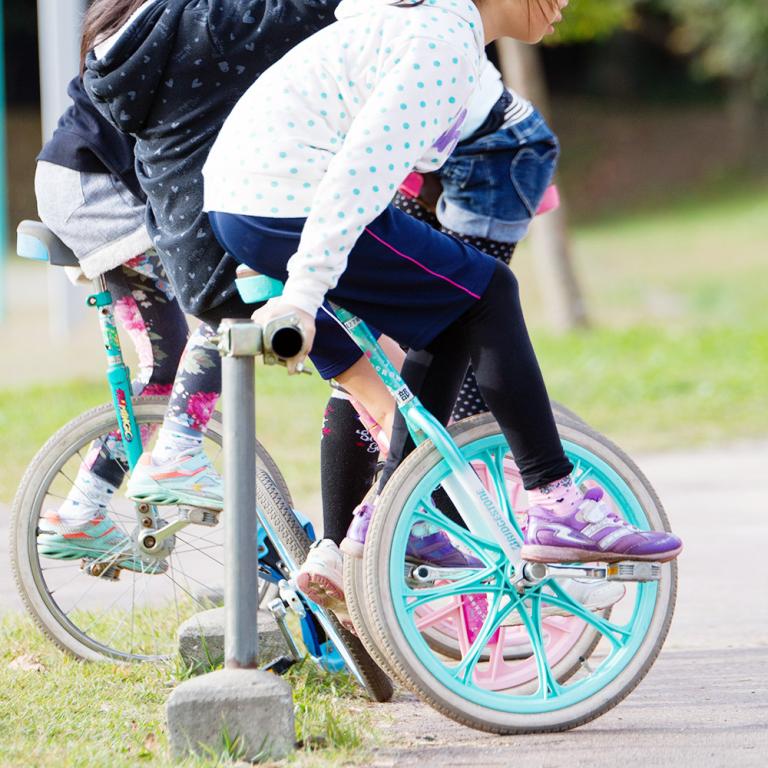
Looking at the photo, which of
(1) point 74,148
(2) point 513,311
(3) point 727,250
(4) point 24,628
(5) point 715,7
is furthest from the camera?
(5) point 715,7

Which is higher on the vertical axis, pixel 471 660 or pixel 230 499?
pixel 230 499

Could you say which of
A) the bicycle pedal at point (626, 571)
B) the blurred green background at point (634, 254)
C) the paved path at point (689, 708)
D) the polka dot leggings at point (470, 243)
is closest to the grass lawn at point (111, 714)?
the paved path at point (689, 708)

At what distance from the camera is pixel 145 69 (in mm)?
2732

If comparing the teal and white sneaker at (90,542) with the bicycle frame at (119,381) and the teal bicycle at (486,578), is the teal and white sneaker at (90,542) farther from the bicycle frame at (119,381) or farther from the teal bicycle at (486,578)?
the teal bicycle at (486,578)

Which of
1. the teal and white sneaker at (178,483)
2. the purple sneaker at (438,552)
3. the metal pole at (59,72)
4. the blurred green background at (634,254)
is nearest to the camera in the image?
the purple sneaker at (438,552)

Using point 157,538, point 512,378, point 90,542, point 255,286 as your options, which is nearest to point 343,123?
point 255,286

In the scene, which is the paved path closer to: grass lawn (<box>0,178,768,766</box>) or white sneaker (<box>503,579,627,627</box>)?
grass lawn (<box>0,178,768,766</box>)

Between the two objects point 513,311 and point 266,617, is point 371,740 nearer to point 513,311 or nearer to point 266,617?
point 266,617

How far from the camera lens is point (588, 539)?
2.69 meters

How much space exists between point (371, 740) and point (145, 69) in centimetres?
142

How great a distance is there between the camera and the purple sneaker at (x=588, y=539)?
2674 millimetres

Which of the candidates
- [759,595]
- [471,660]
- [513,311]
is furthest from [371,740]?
[759,595]

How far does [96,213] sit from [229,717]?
1.29m

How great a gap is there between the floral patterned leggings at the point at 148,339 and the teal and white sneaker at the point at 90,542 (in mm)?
127
